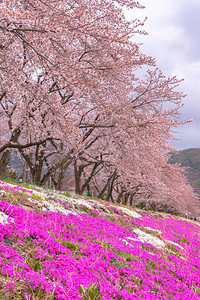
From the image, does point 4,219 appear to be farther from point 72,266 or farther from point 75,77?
point 75,77

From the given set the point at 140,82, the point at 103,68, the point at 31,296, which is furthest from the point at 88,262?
the point at 140,82

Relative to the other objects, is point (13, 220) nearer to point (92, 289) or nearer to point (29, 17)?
point (92, 289)

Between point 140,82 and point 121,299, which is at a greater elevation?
point 140,82

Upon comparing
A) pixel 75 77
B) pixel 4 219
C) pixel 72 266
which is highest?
pixel 75 77

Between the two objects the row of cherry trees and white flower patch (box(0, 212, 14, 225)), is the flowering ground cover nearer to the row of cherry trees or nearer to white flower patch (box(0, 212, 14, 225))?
white flower patch (box(0, 212, 14, 225))

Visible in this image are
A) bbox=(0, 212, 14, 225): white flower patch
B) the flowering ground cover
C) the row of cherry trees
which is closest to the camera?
the flowering ground cover

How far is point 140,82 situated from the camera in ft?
60.6

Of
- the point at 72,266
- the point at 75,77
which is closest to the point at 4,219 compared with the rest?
the point at 72,266

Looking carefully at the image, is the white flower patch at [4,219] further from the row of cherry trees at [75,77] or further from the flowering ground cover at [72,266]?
the row of cherry trees at [75,77]

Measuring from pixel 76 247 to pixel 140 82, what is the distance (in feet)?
51.1

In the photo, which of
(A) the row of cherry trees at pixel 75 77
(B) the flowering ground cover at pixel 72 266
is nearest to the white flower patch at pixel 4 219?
(B) the flowering ground cover at pixel 72 266

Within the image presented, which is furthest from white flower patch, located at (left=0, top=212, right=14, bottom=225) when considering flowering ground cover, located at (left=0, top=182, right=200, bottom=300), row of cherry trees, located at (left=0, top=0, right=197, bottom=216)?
row of cherry trees, located at (left=0, top=0, right=197, bottom=216)

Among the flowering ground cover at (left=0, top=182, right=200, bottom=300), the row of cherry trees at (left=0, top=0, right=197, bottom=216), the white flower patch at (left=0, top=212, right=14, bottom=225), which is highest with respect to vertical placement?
the row of cherry trees at (left=0, top=0, right=197, bottom=216)

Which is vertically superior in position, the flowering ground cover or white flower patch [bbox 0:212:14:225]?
white flower patch [bbox 0:212:14:225]
